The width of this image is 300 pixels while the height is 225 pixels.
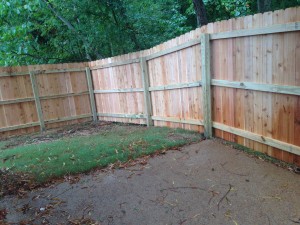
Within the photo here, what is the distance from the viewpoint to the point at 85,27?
8.88 m

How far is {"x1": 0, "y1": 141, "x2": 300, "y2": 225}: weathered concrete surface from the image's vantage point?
99.0 inches

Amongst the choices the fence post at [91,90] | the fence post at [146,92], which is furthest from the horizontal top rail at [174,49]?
the fence post at [91,90]

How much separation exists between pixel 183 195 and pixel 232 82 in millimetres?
2031

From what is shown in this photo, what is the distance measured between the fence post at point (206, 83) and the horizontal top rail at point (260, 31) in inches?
6.8

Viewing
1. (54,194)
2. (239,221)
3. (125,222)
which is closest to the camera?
(239,221)

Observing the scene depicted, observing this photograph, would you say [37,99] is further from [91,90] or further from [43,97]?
[91,90]

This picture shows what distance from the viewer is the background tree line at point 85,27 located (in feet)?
27.0

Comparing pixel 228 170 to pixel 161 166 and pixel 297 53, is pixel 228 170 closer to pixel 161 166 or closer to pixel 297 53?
pixel 161 166

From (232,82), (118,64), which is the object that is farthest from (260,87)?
(118,64)

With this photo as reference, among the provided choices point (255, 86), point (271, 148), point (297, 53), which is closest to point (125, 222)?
point (271, 148)

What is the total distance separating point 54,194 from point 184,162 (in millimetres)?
1994

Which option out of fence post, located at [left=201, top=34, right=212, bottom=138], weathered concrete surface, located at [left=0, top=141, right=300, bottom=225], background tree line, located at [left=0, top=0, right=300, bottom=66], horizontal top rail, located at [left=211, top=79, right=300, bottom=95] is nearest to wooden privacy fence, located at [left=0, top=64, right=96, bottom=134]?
background tree line, located at [left=0, top=0, right=300, bottom=66]

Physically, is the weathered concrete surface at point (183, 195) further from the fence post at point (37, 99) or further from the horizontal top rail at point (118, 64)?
the fence post at point (37, 99)

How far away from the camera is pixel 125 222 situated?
8.39 feet
